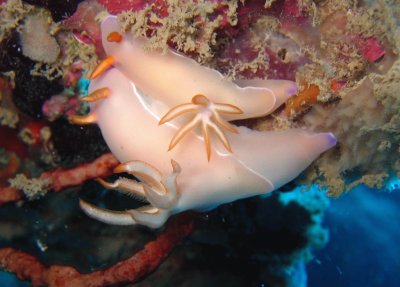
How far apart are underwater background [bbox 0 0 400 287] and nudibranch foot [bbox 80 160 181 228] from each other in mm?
701

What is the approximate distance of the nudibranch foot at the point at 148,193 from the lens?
6.68 ft

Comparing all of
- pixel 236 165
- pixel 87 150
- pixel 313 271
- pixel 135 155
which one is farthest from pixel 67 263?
pixel 313 271

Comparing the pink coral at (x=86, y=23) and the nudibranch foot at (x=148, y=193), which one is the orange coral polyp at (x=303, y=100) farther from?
the pink coral at (x=86, y=23)

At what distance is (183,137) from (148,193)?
0.39 metres

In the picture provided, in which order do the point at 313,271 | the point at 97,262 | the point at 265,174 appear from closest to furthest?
the point at 265,174
the point at 97,262
the point at 313,271

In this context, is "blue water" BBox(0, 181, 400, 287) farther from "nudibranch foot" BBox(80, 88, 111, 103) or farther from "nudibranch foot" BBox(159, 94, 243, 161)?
"nudibranch foot" BBox(80, 88, 111, 103)

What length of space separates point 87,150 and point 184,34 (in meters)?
1.75

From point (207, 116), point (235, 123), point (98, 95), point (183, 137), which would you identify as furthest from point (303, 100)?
point (98, 95)

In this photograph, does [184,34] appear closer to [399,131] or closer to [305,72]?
[305,72]

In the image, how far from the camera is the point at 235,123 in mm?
2488

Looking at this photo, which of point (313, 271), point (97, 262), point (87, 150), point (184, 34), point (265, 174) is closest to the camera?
point (184, 34)

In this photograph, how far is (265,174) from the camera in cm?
220

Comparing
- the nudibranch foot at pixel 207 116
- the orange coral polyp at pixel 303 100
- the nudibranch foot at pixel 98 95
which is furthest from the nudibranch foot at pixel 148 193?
the orange coral polyp at pixel 303 100

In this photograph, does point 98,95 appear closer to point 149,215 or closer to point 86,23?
point 86,23
